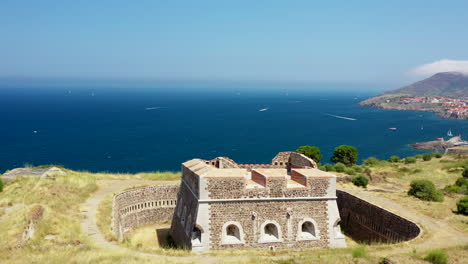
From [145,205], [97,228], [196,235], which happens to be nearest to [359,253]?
[196,235]

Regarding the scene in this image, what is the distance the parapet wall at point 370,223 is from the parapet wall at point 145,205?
1293 centimetres

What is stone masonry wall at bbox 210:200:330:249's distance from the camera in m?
18.4

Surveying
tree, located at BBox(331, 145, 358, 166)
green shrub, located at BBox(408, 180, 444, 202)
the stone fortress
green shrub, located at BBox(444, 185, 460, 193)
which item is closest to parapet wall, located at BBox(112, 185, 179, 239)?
the stone fortress

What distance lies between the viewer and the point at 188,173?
2061 centimetres

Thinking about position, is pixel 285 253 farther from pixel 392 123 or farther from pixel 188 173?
pixel 392 123

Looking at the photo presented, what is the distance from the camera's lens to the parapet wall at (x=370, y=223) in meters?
20.9

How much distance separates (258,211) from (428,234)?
891 cm

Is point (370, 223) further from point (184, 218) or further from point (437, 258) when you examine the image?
point (184, 218)

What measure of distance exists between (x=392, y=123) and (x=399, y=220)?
471 ft

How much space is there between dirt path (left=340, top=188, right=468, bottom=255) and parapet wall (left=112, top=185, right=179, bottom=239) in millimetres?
15490

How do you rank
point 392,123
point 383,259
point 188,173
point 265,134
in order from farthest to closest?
point 392,123
point 265,134
point 188,173
point 383,259

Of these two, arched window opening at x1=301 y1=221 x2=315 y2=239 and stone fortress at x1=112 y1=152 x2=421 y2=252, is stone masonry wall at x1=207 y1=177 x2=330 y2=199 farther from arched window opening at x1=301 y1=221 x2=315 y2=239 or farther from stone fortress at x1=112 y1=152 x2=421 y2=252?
arched window opening at x1=301 y1=221 x2=315 y2=239

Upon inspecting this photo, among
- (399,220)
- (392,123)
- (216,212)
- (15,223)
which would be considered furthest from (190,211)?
(392,123)

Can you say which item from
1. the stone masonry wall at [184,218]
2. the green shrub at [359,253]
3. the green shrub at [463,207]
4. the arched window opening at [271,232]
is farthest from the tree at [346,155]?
the green shrub at [359,253]
